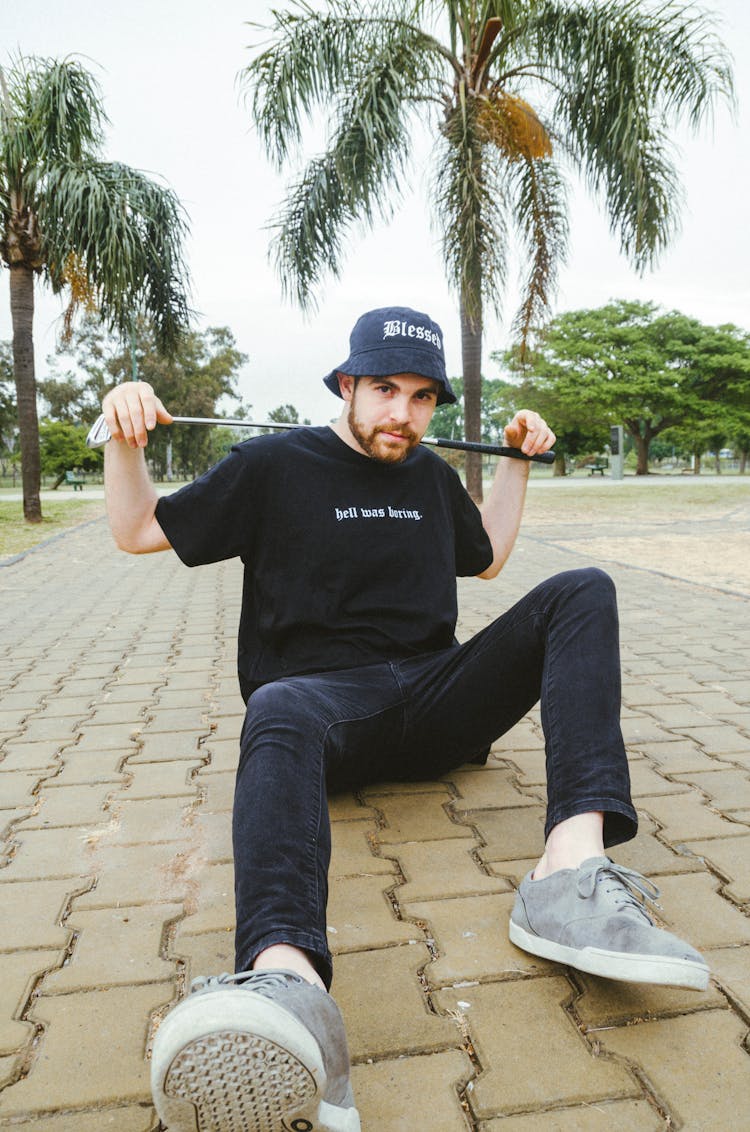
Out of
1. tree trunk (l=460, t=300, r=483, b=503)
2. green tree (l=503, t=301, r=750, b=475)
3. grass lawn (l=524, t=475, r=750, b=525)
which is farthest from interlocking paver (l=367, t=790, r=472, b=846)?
green tree (l=503, t=301, r=750, b=475)

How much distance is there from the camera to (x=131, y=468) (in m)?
1.98

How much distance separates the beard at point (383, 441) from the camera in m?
2.17

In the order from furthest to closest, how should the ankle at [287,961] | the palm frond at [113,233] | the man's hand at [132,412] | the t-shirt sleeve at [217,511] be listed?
the palm frond at [113,233] < the t-shirt sleeve at [217,511] < the man's hand at [132,412] < the ankle at [287,961]

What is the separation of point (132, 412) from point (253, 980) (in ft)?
3.96

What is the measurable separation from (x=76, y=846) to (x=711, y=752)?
203 cm

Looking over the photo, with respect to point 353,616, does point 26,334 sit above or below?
above

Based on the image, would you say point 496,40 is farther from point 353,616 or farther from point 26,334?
point 353,616

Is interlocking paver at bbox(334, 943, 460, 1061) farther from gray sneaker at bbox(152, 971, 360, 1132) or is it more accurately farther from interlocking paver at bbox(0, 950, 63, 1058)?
interlocking paver at bbox(0, 950, 63, 1058)

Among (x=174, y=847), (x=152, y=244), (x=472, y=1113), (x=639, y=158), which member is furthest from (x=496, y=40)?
(x=472, y=1113)

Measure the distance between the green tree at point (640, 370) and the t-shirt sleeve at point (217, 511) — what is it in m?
33.4

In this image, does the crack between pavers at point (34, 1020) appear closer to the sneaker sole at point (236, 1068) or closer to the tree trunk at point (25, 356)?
the sneaker sole at point (236, 1068)

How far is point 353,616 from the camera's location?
2176mm

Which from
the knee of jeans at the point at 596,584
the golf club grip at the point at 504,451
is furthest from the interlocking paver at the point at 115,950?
the golf club grip at the point at 504,451

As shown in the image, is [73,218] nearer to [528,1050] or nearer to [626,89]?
[626,89]
